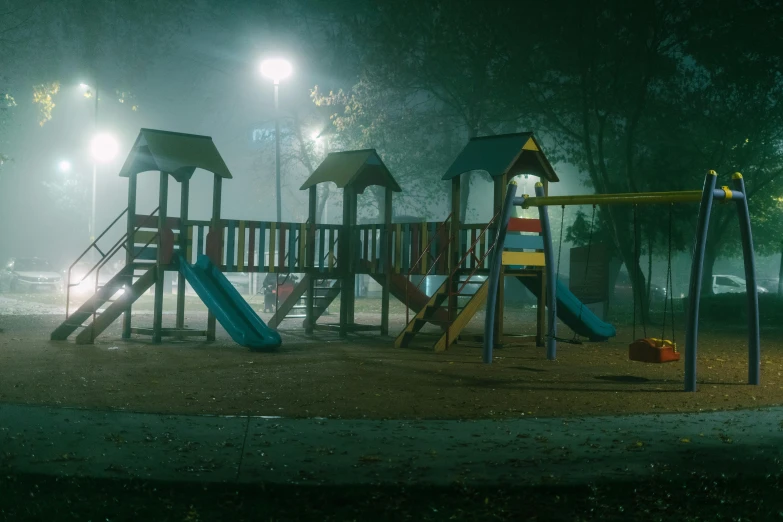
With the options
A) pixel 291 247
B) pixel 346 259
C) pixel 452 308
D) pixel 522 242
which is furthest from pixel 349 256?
pixel 522 242

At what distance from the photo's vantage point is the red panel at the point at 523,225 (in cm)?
1688

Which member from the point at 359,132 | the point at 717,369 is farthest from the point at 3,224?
the point at 717,369

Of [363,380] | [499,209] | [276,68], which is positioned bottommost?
[363,380]

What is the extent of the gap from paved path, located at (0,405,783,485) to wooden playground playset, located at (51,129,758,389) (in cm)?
670

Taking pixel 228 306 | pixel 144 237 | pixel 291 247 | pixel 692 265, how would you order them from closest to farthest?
pixel 692 265
pixel 228 306
pixel 144 237
pixel 291 247

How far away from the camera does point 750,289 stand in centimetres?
1237

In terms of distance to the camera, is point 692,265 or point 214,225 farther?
point 214,225

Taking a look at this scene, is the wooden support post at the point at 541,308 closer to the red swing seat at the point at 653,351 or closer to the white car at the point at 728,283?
the red swing seat at the point at 653,351

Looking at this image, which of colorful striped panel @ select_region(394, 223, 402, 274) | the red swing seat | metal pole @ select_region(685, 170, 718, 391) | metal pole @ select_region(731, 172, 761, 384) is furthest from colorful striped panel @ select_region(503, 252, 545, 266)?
metal pole @ select_region(685, 170, 718, 391)

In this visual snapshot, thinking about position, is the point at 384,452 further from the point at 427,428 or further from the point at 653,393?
the point at 653,393

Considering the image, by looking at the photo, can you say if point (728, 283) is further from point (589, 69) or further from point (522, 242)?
point (522, 242)

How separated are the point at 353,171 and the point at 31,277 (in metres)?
27.4

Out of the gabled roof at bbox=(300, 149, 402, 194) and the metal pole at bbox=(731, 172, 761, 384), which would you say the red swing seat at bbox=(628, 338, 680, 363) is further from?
the gabled roof at bbox=(300, 149, 402, 194)

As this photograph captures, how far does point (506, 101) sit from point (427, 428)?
86.7ft
